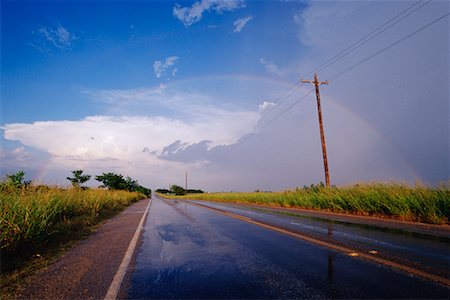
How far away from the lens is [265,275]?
4020 mm

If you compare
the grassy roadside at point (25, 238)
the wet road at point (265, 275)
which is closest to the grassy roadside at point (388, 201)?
the wet road at point (265, 275)

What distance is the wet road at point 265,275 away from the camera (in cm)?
331

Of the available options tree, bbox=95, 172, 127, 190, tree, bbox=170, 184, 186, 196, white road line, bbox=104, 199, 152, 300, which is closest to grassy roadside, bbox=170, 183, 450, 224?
A: white road line, bbox=104, 199, 152, 300

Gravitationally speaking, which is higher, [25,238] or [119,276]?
[25,238]

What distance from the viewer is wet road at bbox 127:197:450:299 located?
331 centimetres

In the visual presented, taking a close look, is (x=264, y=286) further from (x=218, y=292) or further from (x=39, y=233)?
(x=39, y=233)

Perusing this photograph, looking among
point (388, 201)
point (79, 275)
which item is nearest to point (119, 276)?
point (79, 275)

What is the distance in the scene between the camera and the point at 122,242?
7.25 meters

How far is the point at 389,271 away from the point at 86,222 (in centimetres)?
1063

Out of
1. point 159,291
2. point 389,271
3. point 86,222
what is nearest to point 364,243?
point 389,271

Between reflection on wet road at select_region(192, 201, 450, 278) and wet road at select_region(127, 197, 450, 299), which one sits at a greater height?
reflection on wet road at select_region(192, 201, 450, 278)

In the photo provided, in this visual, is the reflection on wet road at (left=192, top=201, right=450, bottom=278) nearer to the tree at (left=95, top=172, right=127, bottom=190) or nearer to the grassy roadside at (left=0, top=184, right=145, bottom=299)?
the grassy roadside at (left=0, top=184, right=145, bottom=299)

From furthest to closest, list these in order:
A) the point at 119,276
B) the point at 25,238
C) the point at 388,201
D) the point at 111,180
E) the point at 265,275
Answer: the point at 111,180 < the point at 388,201 < the point at 25,238 < the point at 119,276 < the point at 265,275

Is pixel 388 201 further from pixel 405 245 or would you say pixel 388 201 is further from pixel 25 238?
pixel 25 238
